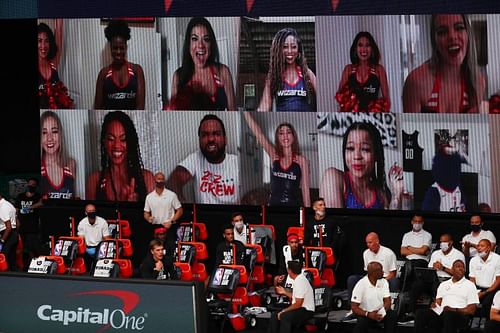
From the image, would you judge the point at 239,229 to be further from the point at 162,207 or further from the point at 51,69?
the point at 51,69

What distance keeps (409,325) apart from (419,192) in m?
2.92

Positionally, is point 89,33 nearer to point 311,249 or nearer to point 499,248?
point 311,249

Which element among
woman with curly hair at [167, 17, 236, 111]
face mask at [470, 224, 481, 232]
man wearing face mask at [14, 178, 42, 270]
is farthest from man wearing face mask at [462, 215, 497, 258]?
man wearing face mask at [14, 178, 42, 270]

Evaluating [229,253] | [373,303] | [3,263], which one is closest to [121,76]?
[3,263]

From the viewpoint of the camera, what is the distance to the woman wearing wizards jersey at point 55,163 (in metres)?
24.2

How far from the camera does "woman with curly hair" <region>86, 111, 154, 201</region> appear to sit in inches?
928

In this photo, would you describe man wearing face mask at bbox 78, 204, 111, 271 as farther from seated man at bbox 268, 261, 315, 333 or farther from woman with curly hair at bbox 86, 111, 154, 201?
seated man at bbox 268, 261, 315, 333

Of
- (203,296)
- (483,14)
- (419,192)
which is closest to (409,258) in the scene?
(419,192)

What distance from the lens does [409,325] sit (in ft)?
63.2

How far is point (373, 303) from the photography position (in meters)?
18.3

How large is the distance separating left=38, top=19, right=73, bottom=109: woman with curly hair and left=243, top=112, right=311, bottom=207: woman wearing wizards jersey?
3.69 m

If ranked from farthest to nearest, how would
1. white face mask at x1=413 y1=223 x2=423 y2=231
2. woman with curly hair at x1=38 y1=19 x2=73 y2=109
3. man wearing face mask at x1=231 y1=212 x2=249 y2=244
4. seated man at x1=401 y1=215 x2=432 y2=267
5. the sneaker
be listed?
woman with curly hair at x1=38 y1=19 x2=73 y2=109, man wearing face mask at x1=231 y1=212 x2=249 y2=244, white face mask at x1=413 y1=223 x2=423 y2=231, seated man at x1=401 y1=215 x2=432 y2=267, the sneaker

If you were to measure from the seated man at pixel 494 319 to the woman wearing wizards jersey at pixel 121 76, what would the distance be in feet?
26.4

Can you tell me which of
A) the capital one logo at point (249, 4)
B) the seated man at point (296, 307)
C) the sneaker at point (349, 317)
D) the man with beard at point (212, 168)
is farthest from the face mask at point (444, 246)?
the capital one logo at point (249, 4)
